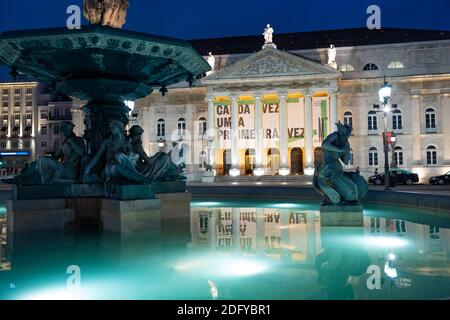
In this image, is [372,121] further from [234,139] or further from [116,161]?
[116,161]

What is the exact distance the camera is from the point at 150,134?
184 ft

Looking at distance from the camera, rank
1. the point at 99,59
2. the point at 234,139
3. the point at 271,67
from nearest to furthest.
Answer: the point at 99,59
the point at 271,67
the point at 234,139

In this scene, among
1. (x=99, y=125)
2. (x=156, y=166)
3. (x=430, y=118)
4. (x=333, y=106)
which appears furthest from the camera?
(x=430, y=118)

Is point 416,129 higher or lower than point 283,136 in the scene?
higher

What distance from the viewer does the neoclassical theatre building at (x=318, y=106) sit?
48000 millimetres

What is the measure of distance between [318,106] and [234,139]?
33.1 feet

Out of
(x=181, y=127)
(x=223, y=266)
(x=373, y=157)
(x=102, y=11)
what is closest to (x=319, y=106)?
(x=373, y=157)

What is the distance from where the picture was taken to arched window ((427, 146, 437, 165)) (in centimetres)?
4861

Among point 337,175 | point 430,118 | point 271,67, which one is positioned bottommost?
point 337,175

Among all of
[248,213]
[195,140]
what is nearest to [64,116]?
[195,140]

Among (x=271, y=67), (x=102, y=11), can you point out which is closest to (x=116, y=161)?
(x=102, y=11)

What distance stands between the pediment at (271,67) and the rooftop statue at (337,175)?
3903 centimetres

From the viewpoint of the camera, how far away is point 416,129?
160ft

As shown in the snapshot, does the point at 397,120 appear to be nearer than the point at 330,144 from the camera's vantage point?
No
